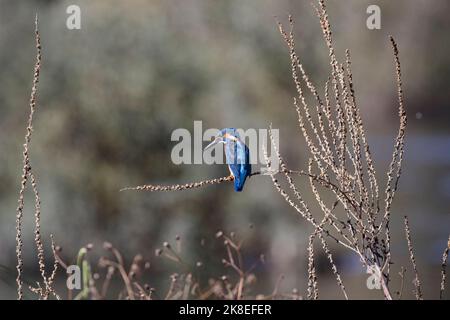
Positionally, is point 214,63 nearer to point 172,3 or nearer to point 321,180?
point 172,3

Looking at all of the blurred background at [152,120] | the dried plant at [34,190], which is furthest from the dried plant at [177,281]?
the blurred background at [152,120]

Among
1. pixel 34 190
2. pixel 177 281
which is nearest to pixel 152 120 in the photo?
pixel 177 281

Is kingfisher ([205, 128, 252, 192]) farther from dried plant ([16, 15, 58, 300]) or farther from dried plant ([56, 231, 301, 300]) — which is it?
dried plant ([16, 15, 58, 300])

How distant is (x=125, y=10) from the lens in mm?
8945

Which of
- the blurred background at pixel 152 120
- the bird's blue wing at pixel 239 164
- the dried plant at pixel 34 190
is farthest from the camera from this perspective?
the blurred background at pixel 152 120

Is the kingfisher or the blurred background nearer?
the kingfisher

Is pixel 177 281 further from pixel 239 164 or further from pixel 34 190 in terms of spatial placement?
pixel 34 190

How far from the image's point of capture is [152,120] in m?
8.67

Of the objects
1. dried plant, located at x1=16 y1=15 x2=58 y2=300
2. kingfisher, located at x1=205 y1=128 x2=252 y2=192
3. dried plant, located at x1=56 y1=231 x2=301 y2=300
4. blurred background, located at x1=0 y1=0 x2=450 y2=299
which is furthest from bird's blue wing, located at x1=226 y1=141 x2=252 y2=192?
blurred background, located at x1=0 y1=0 x2=450 y2=299

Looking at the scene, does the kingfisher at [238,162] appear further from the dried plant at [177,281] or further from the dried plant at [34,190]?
the dried plant at [34,190]

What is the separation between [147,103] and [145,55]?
0.57 meters

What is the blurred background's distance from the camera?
323 inches

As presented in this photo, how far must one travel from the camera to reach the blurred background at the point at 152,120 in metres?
8.20
